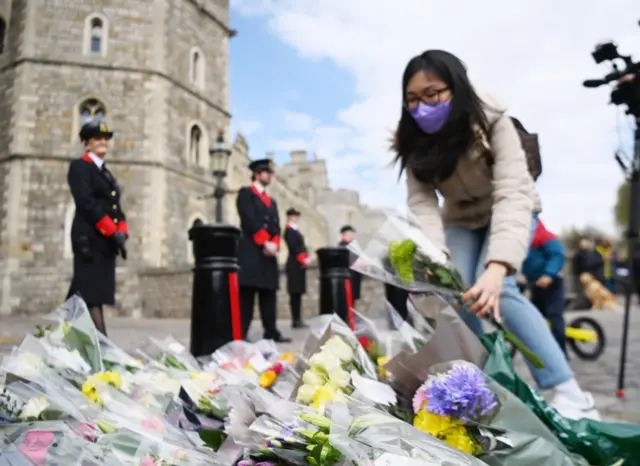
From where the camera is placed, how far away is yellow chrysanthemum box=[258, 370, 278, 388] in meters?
2.13

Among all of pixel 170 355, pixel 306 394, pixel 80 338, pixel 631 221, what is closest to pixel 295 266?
pixel 631 221

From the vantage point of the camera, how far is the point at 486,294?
6.40 ft

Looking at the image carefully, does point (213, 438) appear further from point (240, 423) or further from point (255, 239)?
point (255, 239)

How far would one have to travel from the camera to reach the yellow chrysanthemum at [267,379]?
213 cm

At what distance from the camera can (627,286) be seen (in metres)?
3.93

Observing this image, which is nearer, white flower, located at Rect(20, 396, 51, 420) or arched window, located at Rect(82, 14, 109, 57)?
white flower, located at Rect(20, 396, 51, 420)

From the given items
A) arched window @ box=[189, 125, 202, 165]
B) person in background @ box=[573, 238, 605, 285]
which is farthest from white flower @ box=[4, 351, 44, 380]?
arched window @ box=[189, 125, 202, 165]

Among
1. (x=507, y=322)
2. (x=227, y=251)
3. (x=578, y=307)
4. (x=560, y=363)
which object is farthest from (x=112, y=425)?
(x=578, y=307)

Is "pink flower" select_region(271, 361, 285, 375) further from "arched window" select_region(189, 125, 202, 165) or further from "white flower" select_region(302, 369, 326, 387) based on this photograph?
"arched window" select_region(189, 125, 202, 165)

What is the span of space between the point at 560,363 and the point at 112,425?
1.78m

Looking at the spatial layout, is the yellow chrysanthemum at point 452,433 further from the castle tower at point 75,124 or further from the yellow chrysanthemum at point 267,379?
the castle tower at point 75,124

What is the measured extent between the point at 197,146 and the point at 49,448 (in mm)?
18834

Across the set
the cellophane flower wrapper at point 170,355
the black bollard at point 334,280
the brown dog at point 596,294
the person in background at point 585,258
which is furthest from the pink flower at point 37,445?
the brown dog at point 596,294

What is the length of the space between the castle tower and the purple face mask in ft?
49.1
